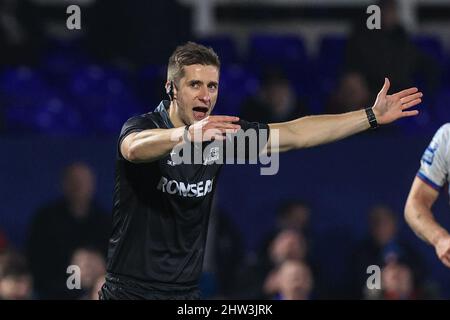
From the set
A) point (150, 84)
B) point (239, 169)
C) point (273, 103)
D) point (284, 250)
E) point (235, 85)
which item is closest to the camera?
point (284, 250)

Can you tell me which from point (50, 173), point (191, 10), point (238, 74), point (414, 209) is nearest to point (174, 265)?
point (414, 209)

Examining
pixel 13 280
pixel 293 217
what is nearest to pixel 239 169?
pixel 293 217

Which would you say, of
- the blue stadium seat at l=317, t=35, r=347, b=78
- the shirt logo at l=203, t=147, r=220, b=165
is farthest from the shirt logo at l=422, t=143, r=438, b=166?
the blue stadium seat at l=317, t=35, r=347, b=78

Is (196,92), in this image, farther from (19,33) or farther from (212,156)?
(19,33)

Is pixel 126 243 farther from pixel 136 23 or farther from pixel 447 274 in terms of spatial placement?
pixel 136 23

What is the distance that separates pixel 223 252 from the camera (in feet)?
31.0

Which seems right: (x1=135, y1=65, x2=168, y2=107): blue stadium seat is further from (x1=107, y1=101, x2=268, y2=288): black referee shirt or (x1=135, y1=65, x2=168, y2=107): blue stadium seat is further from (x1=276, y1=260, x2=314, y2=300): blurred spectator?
(x1=107, y1=101, x2=268, y2=288): black referee shirt

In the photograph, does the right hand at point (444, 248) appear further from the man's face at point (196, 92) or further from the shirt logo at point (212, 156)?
the man's face at point (196, 92)

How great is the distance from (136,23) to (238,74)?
1.13 meters

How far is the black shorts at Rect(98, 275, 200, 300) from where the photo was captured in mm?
5984

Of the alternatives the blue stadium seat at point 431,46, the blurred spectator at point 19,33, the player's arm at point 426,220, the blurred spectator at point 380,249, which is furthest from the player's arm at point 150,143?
the blue stadium seat at point 431,46

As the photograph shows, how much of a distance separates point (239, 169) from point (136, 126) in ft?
12.9

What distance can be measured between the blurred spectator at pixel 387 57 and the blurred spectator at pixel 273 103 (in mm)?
449

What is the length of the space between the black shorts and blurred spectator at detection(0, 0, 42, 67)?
17.8 ft
